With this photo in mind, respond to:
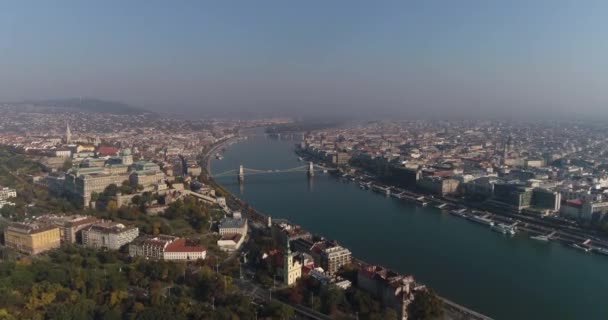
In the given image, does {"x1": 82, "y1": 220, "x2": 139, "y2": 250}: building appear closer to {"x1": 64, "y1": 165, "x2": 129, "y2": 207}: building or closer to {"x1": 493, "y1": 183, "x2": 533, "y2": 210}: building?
{"x1": 64, "y1": 165, "x2": 129, "y2": 207}: building

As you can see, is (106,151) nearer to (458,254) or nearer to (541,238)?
(458,254)

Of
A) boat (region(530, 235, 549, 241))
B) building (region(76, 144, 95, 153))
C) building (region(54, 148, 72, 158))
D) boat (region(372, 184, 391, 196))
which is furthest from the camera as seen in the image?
building (region(76, 144, 95, 153))

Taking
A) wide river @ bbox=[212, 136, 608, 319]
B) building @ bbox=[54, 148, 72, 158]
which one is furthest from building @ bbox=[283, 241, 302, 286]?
building @ bbox=[54, 148, 72, 158]

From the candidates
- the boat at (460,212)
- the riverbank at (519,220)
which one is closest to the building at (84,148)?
the riverbank at (519,220)

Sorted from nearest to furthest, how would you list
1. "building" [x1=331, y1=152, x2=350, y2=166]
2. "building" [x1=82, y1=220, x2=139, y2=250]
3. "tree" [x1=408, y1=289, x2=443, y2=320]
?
"tree" [x1=408, y1=289, x2=443, y2=320] < "building" [x1=82, y1=220, x2=139, y2=250] < "building" [x1=331, y1=152, x2=350, y2=166]

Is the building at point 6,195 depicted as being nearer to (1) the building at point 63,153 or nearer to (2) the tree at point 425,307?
(1) the building at point 63,153

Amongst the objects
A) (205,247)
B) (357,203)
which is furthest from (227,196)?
(205,247)

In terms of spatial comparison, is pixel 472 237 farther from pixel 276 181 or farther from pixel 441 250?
pixel 276 181
